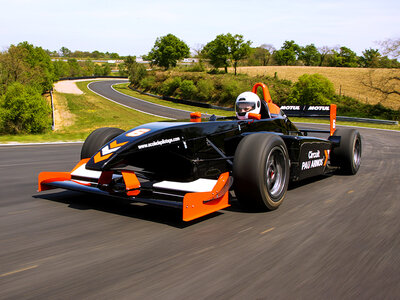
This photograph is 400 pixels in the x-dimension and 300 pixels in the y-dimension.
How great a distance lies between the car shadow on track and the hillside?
38.0 metres

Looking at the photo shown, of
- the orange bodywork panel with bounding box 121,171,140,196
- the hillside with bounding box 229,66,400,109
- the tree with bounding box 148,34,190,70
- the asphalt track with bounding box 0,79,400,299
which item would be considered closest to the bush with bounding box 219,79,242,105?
the hillside with bounding box 229,66,400,109

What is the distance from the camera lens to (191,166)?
4668 millimetres

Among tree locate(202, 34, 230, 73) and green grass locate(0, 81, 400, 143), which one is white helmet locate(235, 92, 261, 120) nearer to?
green grass locate(0, 81, 400, 143)

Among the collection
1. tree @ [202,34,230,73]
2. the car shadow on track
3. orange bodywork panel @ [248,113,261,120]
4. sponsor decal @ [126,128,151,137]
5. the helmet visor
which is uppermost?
tree @ [202,34,230,73]

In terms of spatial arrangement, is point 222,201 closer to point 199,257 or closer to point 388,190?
point 199,257

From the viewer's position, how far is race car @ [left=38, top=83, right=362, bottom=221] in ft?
13.6

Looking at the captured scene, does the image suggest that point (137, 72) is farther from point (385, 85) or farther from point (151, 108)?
point (385, 85)

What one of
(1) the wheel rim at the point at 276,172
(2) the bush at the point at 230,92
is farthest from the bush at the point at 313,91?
(1) the wheel rim at the point at 276,172

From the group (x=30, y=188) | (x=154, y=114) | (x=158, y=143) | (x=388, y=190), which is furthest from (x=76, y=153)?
(x=154, y=114)

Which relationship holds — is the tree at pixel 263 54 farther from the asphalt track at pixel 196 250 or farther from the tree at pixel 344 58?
the asphalt track at pixel 196 250

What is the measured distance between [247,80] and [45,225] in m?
57.8

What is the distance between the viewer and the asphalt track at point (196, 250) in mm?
2537

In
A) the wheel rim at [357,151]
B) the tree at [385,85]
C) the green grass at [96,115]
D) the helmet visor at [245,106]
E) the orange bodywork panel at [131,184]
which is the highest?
the tree at [385,85]

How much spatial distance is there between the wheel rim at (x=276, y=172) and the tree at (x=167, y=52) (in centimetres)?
8184
